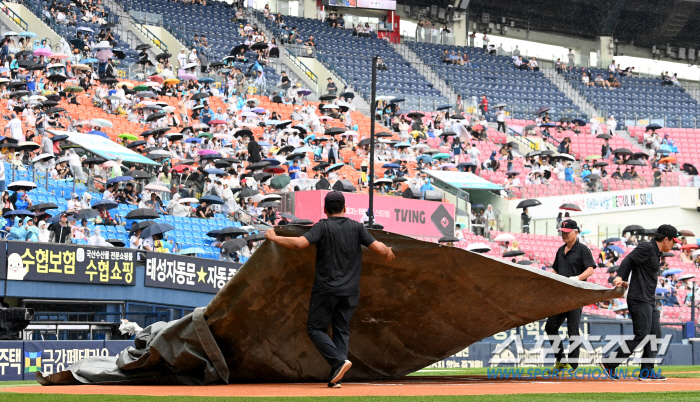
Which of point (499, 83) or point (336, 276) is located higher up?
point (499, 83)

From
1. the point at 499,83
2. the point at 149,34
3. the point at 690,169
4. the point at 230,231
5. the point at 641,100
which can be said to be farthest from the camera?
the point at 641,100

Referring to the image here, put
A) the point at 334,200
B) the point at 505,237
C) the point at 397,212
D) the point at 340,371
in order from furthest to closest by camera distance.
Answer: the point at 505,237, the point at 397,212, the point at 334,200, the point at 340,371

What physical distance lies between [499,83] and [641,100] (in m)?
7.30

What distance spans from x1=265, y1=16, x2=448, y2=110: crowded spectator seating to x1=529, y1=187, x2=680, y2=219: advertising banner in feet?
29.5

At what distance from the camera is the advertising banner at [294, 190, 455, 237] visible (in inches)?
931

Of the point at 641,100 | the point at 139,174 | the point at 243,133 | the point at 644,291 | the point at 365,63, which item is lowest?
the point at 644,291

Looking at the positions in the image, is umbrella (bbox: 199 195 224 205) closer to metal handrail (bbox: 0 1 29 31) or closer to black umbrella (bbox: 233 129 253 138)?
black umbrella (bbox: 233 129 253 138)

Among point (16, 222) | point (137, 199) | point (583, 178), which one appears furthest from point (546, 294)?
point (583, 178)

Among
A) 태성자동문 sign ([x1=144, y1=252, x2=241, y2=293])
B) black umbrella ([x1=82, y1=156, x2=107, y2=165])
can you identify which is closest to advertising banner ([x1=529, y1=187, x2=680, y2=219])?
태성자동문 sign ([x1=144, y1=252, x2=241, y2=293])

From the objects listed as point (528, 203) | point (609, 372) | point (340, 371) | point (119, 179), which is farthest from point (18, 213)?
point (528, 203)

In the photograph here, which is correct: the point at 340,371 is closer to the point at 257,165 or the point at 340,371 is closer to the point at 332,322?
the point at 332,322

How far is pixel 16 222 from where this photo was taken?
17250 mm

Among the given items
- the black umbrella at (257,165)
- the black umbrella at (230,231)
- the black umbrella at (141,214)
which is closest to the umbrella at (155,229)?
the black umbrella at (141,214)

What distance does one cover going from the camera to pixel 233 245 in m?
19.3
